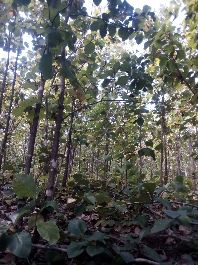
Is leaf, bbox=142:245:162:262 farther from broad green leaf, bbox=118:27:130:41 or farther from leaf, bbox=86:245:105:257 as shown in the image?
broad green leaf, bbox=118:27:130:41

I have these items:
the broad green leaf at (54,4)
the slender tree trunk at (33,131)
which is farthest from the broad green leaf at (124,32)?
the slender tree trunk at (33,131)

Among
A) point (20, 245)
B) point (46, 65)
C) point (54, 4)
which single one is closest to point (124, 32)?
point (54, 4)

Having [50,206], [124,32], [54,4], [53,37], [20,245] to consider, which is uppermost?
[124,32]

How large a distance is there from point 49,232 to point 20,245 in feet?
0.78

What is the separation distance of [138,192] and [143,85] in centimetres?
119

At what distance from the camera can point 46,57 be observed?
7.82 feet

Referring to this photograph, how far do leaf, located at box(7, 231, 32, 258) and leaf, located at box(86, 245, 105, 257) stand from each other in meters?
0.46

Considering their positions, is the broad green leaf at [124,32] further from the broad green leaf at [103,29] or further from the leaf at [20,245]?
the leaf at [20,245]

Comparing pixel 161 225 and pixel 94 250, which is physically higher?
pixel 161 225

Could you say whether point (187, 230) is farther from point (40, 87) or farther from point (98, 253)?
point (40, 87)

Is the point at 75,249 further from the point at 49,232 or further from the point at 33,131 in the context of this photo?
the point at 33,131

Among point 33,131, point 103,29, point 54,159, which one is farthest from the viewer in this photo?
point 33,131

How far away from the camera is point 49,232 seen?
2.38 m

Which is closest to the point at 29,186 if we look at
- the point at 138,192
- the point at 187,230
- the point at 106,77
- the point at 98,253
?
the point at 98,253
